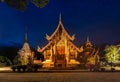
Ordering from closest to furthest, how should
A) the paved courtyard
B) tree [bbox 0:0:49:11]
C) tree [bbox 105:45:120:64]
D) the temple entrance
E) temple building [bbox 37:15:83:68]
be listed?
tree [bbox 0:0:49:11]
the paved courtyard
the temple entrance
temple building [bbox 37:15:83:68]
tree [bbox 105:45:120:64]

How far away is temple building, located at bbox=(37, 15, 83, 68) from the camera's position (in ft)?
183

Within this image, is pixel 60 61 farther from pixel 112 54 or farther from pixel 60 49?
pixel 112 54

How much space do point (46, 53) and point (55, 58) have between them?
2451mm

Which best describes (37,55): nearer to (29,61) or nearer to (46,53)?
(46,53)

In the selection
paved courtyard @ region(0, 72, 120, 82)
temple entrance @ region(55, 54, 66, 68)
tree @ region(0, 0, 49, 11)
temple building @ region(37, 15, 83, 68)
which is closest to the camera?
tree @ region(0, 0, 49, 11)

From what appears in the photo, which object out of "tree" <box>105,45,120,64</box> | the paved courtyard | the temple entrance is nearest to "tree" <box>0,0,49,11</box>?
the paved courtyard

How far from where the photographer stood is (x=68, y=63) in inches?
2224

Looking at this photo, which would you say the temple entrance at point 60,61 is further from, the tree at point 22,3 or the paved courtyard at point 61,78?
the tree at point 22,3

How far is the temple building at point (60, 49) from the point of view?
55.9m

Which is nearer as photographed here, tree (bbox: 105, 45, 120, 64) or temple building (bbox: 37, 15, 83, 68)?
temple building (bbox: 37, 15, 83, 68)

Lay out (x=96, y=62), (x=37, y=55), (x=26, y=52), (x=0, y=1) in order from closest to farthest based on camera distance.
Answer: (x=0, y=1) < (x=96, y=62) < (x=26, y=52) < (x=37, y=55)

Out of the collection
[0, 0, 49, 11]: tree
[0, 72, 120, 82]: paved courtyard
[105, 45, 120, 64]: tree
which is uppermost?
[105, 45, 120, 64]: tree

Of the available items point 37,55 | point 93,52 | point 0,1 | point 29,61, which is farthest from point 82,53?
point 0,1

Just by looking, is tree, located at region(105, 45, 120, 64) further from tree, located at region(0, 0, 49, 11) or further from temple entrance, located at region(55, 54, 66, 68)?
tree, located at region(0, 0, 49, 11)
